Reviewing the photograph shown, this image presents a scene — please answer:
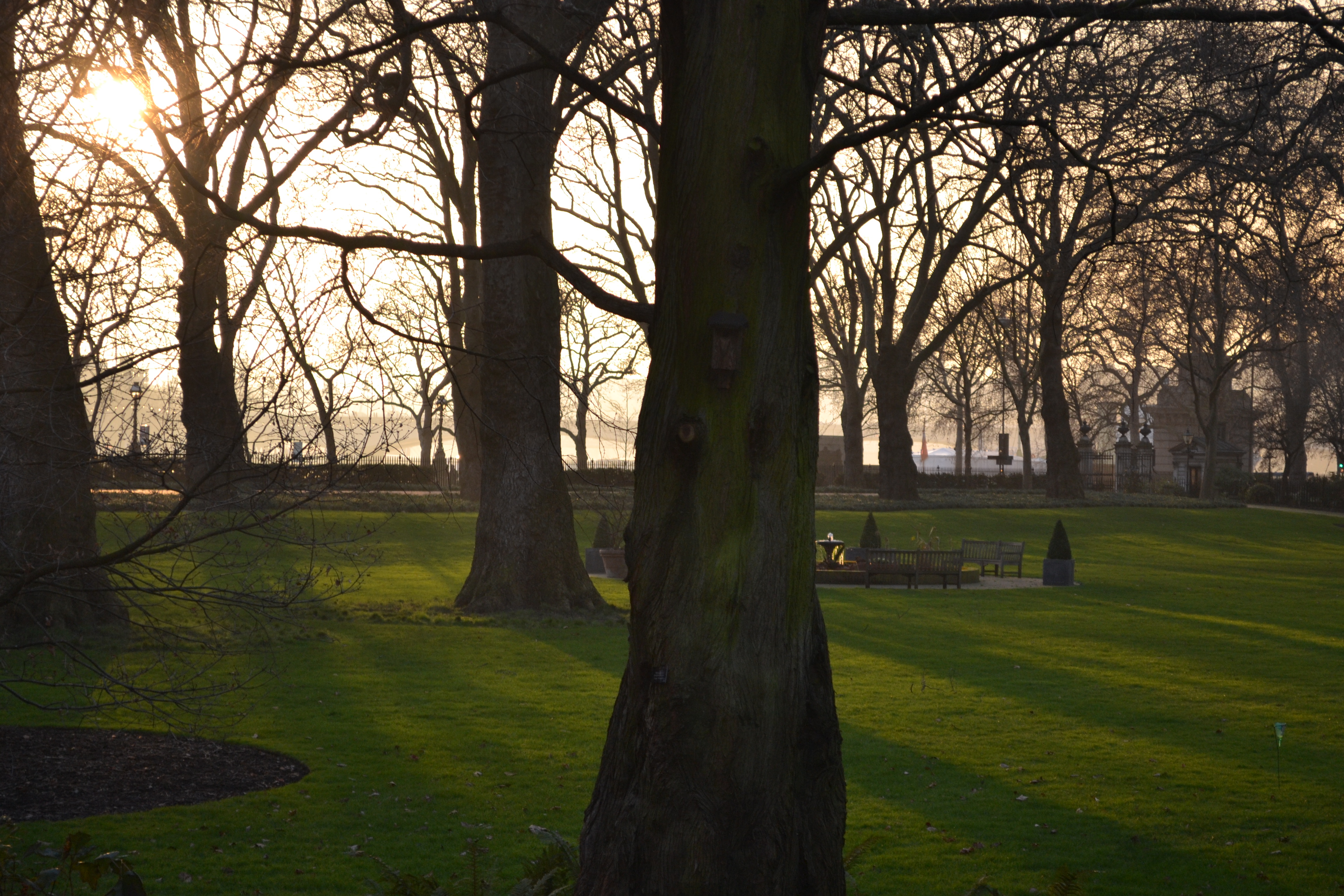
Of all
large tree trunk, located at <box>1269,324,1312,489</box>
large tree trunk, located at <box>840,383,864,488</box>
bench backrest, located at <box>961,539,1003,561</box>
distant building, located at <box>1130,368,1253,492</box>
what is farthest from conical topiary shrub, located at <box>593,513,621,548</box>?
large tree trunk, located at <box>1269,324,1312,489</box>

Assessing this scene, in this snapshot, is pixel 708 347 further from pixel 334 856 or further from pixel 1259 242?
pixel 1259 242

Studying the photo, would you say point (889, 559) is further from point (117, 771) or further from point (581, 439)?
point (581, 439)

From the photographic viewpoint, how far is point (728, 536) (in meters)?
4.77

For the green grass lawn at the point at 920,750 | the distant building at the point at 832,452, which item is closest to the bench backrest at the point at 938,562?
the green grass lawn at the point at 920,750

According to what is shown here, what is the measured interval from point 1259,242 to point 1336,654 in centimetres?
592

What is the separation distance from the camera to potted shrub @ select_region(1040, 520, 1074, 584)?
2403 cm

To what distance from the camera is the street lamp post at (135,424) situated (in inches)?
223

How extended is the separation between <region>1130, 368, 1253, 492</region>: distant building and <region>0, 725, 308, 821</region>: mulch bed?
51016mm

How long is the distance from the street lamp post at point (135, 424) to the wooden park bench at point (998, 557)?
68.7ft

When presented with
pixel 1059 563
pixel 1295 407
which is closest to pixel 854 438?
pixel 1295 407

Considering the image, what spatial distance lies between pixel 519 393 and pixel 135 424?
36.2 feet

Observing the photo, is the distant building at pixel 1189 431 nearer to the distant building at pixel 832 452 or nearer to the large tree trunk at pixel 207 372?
the distant building at pixel 832 452

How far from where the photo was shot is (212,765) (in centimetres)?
910

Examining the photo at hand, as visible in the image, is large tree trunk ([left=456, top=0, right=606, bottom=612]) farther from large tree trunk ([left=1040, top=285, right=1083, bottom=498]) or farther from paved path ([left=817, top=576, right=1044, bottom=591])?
large tree trunk ([left=1040, top=285, right=1083, bottom=498])
